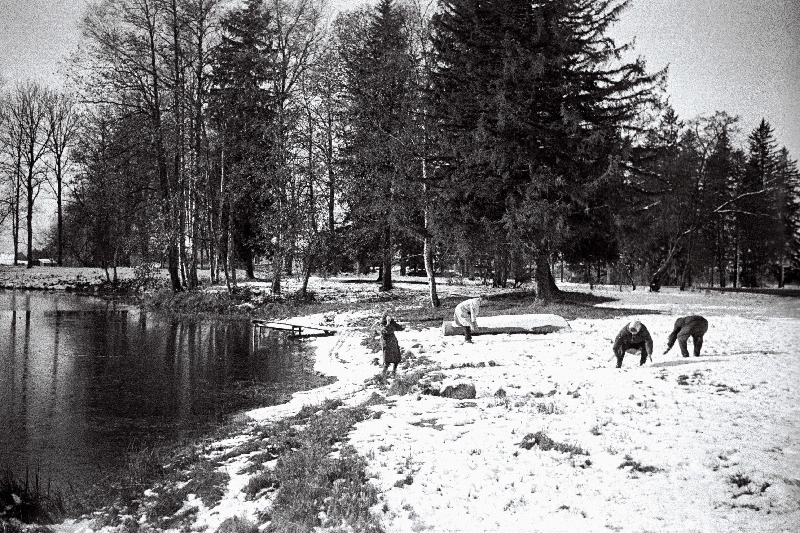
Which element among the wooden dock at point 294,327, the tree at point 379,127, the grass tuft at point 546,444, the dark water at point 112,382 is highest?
the tree at point 379,127

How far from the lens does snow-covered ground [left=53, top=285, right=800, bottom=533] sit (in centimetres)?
481

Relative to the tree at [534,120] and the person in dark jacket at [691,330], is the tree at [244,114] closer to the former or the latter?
the tree at [534,120]

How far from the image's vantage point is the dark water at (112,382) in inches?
319

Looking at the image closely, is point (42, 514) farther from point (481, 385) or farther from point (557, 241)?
point (557, 241)

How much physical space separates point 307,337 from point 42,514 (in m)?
12.9

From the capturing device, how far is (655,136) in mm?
22453

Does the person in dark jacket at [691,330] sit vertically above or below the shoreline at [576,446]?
above

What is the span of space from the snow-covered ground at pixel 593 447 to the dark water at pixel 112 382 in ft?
5.95

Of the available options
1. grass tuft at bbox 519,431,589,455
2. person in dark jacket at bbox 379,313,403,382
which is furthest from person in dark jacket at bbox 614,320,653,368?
person in dark jacket at bbox 379,313,403,382

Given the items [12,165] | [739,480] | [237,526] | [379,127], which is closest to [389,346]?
[237,526]

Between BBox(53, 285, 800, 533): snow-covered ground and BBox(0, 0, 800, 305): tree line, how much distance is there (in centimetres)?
840

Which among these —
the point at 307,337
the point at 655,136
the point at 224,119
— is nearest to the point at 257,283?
the point at 224,119

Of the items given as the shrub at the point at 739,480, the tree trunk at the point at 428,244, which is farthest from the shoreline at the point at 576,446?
the tree trunk at the point at 428,244

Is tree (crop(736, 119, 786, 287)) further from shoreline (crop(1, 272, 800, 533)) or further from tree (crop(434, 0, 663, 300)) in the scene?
shoreline (crop(1, 272, 800, 533))
